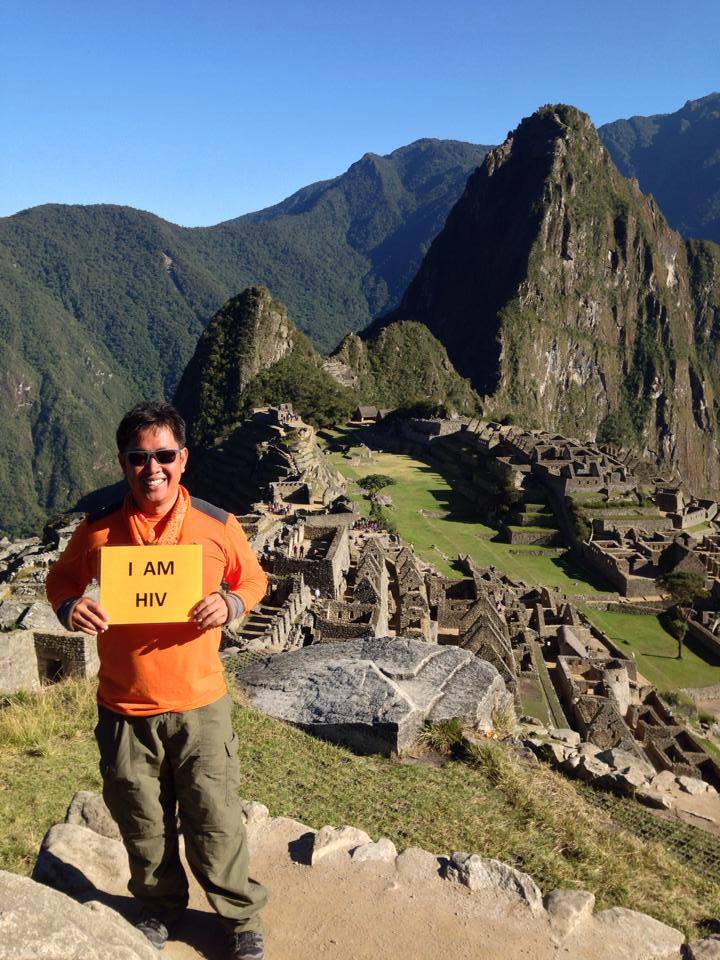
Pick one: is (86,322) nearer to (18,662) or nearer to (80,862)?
(18,662)

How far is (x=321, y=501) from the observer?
1260 inches

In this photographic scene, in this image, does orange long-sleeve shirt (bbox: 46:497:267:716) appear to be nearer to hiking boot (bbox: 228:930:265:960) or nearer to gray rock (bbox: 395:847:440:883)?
hiking boot (bbox: 228:930:265:960)

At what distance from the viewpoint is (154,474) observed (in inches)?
139

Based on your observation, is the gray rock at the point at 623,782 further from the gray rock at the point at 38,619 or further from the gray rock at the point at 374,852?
the gray rock at the point at 38,619

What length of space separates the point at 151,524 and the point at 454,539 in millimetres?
35204

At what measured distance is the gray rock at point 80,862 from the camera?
388 centimetres

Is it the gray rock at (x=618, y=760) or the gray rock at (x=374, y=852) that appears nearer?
the gray rock at (x=374, y=852)

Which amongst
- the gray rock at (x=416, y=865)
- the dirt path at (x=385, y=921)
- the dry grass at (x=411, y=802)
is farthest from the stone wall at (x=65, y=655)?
the gray rock at (x=416, y=865)

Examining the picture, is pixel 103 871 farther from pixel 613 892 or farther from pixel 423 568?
pixel 423 568

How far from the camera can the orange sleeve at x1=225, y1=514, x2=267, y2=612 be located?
3.76 m

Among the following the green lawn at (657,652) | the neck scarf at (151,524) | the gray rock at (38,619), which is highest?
the neck scarf at (151,524)

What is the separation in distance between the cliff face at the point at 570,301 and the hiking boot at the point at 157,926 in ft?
445

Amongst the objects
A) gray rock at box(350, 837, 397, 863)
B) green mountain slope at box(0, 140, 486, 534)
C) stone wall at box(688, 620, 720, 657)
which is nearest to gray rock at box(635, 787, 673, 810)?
gray rock at box(350, 837, 397, 863)

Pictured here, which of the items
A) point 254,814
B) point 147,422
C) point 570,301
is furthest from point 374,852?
point 570,301
